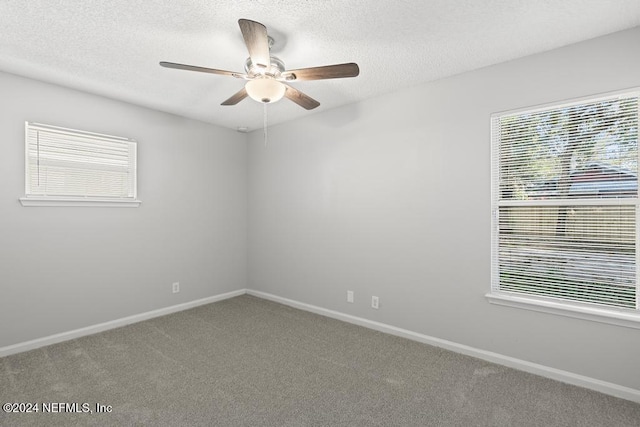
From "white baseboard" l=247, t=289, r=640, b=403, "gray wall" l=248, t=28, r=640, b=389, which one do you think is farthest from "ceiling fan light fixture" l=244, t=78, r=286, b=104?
"white baseboard" l=247, t=289, r=640, b=403

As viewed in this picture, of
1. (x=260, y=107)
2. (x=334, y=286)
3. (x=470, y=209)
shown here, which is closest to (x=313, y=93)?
(x=260, y=107)

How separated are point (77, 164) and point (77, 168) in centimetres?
4

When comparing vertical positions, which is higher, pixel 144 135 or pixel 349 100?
pixel 349 100

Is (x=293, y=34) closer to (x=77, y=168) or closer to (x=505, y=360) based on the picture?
(x=77, y=168)

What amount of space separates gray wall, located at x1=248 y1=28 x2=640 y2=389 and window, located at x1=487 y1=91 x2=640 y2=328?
0.10m

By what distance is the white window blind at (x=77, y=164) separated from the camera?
2910 mm

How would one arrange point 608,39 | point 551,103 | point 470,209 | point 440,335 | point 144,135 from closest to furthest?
1. point 608,39
2. point 551,103
3. point 470,209
4. point 440,335
5. point 144,135

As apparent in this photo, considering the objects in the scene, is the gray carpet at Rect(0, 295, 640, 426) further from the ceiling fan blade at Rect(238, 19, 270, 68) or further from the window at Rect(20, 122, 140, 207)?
the ceiling fan blade at Rect(238, 19, 270, 68)

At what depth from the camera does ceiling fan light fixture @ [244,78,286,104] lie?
83.4 inches

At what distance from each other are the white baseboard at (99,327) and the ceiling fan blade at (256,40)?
122 inches

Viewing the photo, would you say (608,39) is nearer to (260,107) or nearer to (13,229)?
(260,107)

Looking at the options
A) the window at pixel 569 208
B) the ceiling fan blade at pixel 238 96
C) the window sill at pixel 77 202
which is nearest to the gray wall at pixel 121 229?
the window sill at pixel 77 202

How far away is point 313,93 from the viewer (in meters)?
3.27

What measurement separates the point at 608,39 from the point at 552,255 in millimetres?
1562
